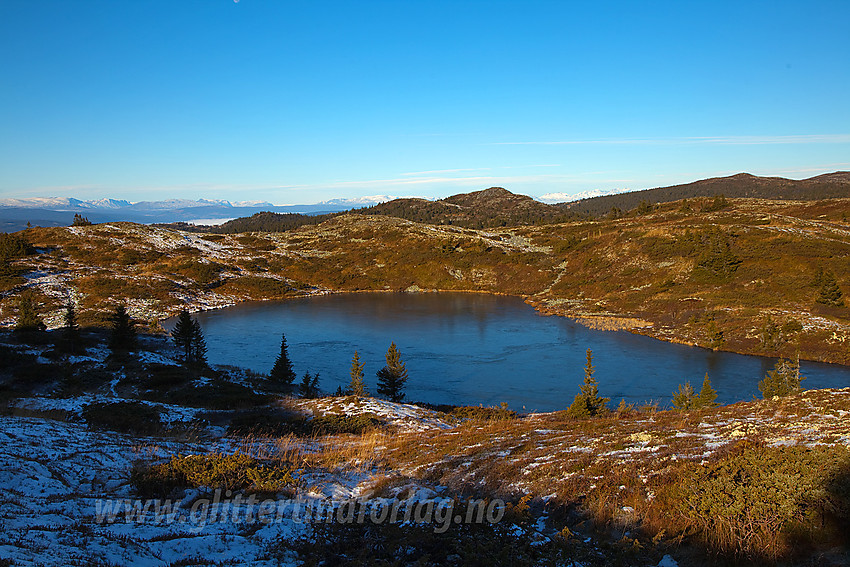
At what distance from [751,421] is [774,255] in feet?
185

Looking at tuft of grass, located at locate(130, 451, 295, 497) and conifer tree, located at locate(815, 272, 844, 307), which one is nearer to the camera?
tuft of grass, located at locate(130, 451, 295, 497)

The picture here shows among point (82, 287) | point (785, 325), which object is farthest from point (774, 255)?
point (82, 287)

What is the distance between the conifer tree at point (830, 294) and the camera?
136 ft

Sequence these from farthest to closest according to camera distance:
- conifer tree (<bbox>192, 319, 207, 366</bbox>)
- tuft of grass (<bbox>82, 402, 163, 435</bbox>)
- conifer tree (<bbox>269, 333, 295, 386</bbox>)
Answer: conifer tree (<bbox>192, 319, 207, 366</bbox>) → conifer tree (<bbox>269, 333, 295, 386</bbox>) → tuft of grass (<bbox>82, 402, 163, 435</bbox>)

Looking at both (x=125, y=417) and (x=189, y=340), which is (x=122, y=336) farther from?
(x=125, y=417)

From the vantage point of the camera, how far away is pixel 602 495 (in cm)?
679

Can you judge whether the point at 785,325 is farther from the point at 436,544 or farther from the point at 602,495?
the point at 436,544

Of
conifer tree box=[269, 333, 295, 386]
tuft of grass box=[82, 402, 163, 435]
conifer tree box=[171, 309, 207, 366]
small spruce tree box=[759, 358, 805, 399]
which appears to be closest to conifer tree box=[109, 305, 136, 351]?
conifer tree box=[171, 309, 207, 366]

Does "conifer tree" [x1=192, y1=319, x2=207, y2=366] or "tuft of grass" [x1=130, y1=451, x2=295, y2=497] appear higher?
"tuft of grass" [x1=130, y1=451, x2=295, y2=497]

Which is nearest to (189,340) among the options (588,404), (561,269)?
(588,404)

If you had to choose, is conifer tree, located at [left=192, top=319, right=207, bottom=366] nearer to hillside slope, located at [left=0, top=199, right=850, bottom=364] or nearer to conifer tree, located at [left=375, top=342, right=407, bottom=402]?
conifer tree, located at [left=375, top=342, right=407, bottom=402]

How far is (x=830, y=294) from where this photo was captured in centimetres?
4181

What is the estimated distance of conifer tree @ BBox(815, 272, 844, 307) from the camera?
41.5 metres

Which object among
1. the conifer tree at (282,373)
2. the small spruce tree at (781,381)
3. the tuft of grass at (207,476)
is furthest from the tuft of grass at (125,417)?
the small spruce tree at (781,381)
